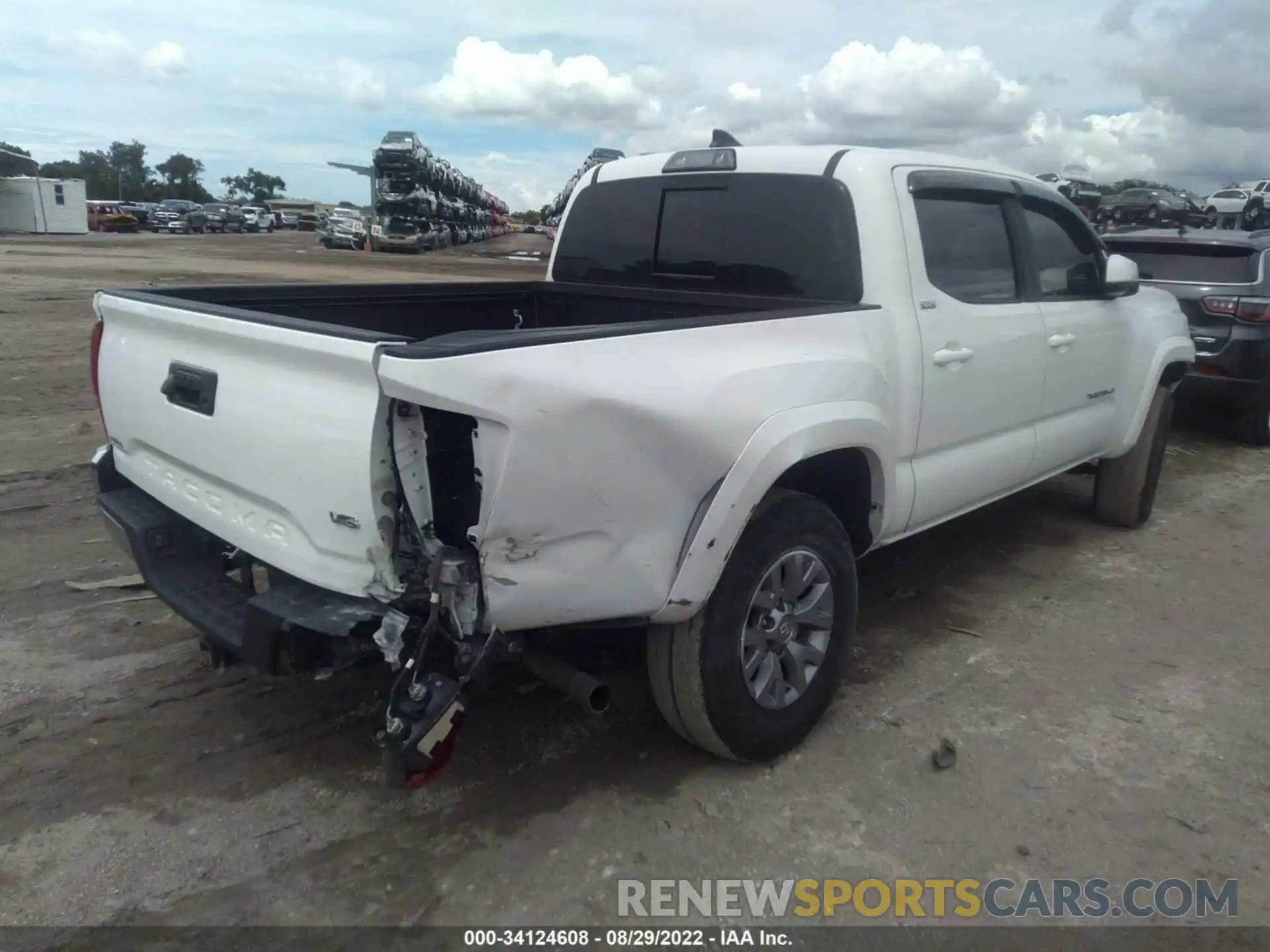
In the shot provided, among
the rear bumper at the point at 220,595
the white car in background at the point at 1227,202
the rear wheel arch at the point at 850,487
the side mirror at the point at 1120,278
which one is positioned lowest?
the rear bumper at the point at 220,595

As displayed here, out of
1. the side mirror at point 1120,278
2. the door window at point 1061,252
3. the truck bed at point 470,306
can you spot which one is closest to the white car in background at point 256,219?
the truck bed at point 470,306

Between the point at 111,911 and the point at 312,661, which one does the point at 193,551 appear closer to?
the point at 312,661

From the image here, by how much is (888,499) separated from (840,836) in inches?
49.2

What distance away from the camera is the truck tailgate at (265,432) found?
2461 mm

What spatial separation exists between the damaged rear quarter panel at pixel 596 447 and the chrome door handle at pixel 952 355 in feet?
3.42

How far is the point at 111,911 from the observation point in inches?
102

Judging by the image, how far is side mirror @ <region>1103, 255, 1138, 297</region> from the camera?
16.1 feet

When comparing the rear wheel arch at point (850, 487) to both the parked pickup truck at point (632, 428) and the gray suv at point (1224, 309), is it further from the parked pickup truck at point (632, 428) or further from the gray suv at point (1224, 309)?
the gray suv at point (1224, 309)

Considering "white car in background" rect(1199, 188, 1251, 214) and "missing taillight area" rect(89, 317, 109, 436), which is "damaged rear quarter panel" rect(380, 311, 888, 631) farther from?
"white car in background" rect(1199, 188, 1251, 214)

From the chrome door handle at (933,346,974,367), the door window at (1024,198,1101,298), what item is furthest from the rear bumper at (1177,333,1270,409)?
the chrome door handle at (933,346,974,367)

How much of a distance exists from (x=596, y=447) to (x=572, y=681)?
2.59ft

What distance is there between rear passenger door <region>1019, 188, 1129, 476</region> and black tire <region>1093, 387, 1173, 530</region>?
511mm

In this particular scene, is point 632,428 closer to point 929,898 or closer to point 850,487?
point 850,487

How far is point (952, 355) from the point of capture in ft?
12.7
